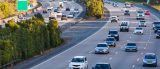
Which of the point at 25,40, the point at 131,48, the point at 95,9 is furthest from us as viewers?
the point at 95,9

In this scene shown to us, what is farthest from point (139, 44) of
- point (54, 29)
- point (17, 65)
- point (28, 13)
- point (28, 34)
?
point (28, 13)

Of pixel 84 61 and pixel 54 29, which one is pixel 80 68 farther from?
pixel 54 29

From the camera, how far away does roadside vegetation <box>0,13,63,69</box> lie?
5209 cm

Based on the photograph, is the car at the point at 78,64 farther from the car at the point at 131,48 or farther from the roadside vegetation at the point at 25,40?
the car at the point at 131,48

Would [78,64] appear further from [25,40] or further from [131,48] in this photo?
[131,48]

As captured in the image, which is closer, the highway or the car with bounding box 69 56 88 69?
the car with bounding box 69 56 88 69

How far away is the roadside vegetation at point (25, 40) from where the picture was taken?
171 feet

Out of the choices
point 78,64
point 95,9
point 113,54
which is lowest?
point 95,9

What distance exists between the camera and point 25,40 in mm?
59312

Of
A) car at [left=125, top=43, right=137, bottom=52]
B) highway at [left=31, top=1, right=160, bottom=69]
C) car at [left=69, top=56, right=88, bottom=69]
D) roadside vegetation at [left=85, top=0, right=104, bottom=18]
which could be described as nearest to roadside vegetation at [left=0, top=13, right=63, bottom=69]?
highway at [left=31, top=1, right=160, bottom=69]

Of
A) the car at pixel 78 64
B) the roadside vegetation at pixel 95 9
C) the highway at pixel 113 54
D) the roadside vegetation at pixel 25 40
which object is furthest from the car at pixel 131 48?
the roadside vegetation at pixel 95 9

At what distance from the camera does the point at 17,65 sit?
176ft

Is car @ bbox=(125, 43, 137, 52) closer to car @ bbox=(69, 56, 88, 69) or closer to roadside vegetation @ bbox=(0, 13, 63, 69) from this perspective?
roadside vegetation @ bbox=(0, 13, 63, 69)

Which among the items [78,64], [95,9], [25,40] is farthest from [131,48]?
[95,9]
